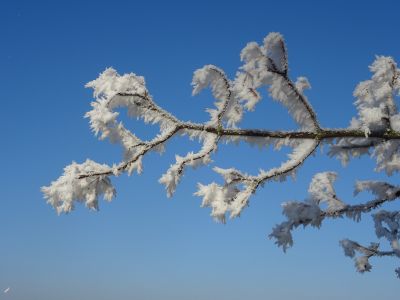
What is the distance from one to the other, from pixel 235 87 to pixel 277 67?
1.37ft

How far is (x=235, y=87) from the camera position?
12.4 feet

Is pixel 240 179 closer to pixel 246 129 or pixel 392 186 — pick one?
pixel 246 129

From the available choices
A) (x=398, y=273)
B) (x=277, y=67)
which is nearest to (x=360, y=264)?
(x=398, y=273)

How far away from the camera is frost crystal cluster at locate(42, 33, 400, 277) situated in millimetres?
3611

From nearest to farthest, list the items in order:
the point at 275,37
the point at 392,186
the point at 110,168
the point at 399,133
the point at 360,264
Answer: the point at 275,37
the point at 399,133
the point at 110,168
the point at 392,186
the point at 360,264

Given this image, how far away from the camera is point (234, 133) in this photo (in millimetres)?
3836

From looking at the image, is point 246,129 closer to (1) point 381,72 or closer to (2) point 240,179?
(2) point 240,179

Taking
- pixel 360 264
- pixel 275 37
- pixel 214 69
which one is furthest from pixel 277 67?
pixel 360 264

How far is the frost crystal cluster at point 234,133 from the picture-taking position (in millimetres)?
3611

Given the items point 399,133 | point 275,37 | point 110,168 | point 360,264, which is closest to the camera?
point 275,37

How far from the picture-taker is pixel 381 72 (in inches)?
141

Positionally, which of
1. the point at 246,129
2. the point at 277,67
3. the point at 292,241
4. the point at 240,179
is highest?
the point at 277,67

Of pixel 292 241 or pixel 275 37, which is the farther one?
pixel 292 241

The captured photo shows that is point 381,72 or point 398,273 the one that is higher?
point 381,72
